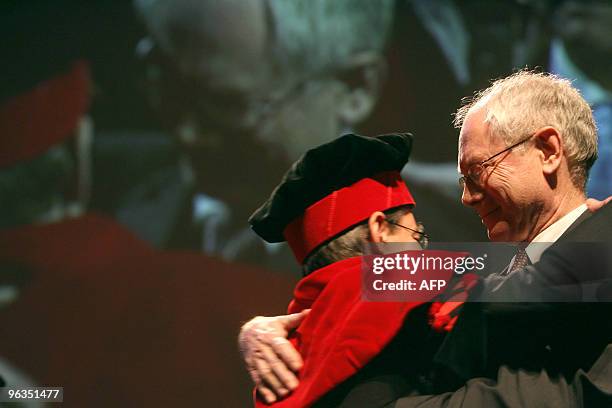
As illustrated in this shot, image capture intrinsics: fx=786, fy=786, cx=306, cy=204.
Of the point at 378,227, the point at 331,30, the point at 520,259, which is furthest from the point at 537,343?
the point at 331,30

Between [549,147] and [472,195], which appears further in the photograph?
[472,195]

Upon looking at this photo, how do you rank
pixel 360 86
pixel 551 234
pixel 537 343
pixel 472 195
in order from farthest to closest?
pixel 360 86
pixel 472 195
pixel 551 234
pixel 537 343

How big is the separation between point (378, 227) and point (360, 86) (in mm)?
1883

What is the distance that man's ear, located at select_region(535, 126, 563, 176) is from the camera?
4.50 ft

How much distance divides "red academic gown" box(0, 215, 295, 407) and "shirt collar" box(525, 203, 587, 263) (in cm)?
181

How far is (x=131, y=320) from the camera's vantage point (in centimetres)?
311

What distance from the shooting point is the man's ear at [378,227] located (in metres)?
1.39

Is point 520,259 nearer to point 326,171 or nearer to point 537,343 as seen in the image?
point 537,343

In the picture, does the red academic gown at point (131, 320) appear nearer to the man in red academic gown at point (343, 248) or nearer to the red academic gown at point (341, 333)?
the man in red academic gown at point (343, 248)

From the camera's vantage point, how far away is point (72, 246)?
3225mm

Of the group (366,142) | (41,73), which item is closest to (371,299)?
(366,142)

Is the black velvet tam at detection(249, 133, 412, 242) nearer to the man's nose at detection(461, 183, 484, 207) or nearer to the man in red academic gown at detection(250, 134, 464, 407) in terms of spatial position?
the man in red academic gown at detection(250, 134, 464, 407)

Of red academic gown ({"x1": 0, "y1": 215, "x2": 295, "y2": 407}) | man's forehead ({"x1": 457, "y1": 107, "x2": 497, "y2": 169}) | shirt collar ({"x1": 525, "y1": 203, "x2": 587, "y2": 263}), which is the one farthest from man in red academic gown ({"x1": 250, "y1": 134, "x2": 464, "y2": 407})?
red academic gown ({"x1": 0, "y1": 215, "x2": 295, "y2": 407})

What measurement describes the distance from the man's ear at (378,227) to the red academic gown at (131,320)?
1.71 m
